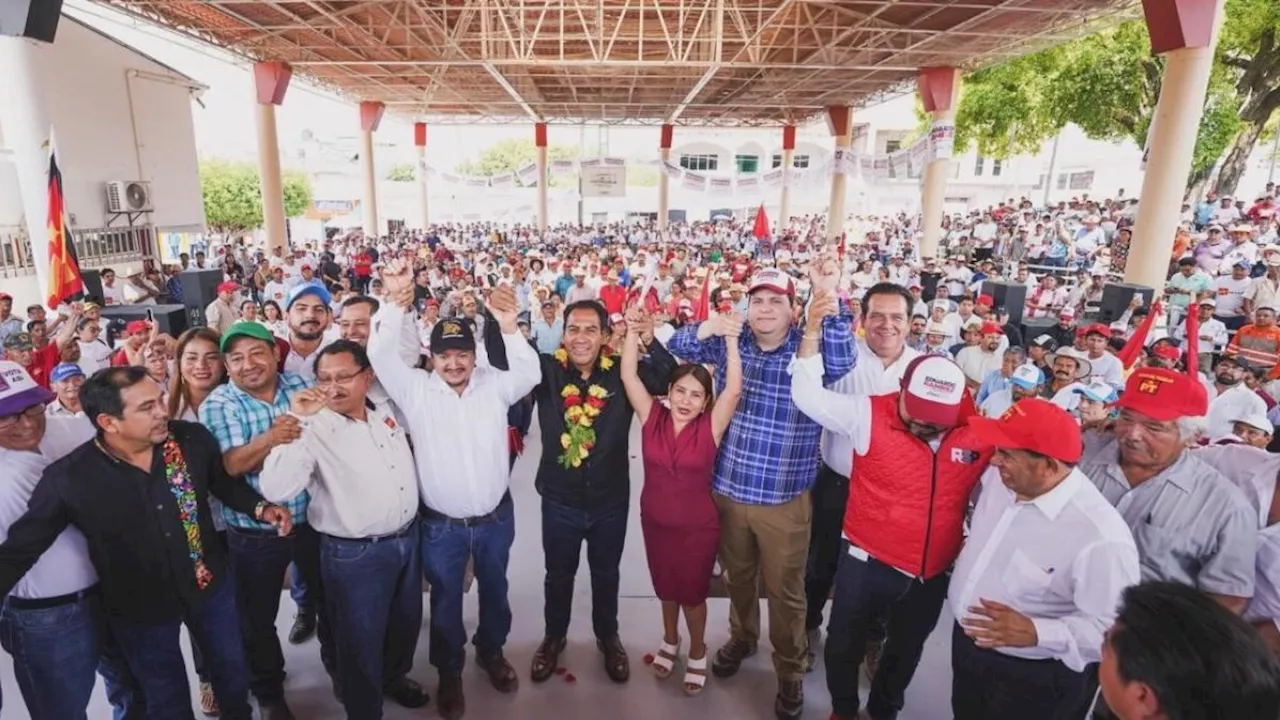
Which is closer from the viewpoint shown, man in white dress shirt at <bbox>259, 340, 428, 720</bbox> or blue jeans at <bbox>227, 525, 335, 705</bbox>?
man in white dress shirt at <bbox>259, 340, 428, 720</bbox>

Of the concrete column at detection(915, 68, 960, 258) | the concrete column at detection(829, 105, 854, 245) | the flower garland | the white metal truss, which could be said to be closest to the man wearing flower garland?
the flower garland

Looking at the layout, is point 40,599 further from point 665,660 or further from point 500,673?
point 665,660

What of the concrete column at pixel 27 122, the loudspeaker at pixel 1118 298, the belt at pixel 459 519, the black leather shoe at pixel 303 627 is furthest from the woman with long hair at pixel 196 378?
the loudspeaker at pixel 1118 298

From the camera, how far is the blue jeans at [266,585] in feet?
8.58

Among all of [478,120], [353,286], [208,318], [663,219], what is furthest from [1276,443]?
[478,120]

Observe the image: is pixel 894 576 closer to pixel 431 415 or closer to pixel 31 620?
pixel 431 415

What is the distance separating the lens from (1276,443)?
4.40 metres

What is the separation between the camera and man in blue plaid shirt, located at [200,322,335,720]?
2.50m

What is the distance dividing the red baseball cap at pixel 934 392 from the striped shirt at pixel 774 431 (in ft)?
1.36

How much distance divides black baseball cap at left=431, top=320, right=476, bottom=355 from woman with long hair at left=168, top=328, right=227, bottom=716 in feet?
3.14

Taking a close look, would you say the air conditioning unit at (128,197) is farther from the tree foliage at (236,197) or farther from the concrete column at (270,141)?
the tree foliage at (236,197)

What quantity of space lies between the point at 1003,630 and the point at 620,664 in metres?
1.73

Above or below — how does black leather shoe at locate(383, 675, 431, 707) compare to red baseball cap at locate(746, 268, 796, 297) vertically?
below

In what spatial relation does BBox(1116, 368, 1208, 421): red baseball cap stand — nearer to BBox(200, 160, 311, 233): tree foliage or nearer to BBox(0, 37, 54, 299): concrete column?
BBox(0, 37, 54, 299): concrete column
